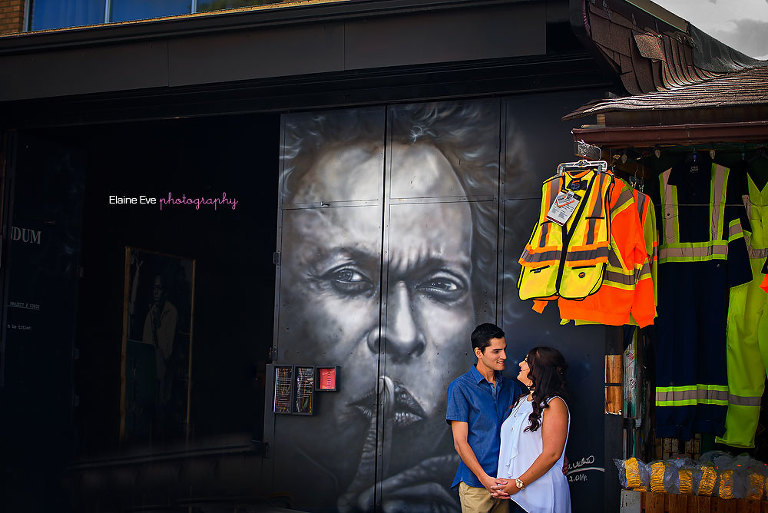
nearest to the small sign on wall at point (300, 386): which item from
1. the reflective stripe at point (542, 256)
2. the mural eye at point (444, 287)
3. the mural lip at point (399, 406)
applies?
the mural lip at point (399, 406)

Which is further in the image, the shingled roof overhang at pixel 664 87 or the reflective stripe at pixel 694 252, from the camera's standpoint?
the reflective stripe at pixel 694 252

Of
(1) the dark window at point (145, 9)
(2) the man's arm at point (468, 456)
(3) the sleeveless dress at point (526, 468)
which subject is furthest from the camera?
(1) the dark window at point (145, 9)

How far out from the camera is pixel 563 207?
6.59 m

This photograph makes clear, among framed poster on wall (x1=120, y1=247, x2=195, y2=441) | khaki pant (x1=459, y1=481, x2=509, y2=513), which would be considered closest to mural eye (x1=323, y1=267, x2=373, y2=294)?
khaki pant (x1=459, y1=481, x2=509, y2=513)

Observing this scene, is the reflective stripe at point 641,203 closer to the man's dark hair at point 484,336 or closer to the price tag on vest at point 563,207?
the price tag on vest at point 563,207

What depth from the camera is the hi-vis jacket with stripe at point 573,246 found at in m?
6.37

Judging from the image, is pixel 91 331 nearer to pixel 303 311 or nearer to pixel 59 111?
pixel 59 111

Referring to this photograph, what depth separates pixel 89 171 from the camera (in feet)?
39.7

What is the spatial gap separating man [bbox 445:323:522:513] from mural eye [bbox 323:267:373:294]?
1.84 meters

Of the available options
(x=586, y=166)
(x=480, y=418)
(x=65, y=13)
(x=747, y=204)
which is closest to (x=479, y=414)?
(x=480, y=418)

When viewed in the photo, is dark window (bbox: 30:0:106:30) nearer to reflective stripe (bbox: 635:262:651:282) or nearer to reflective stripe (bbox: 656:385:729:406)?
reflective stripe (bbox: 635:262:651:282)

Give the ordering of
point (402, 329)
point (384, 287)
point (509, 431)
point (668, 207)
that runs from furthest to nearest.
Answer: point (384, 287) < point (402, 329) < point (668, 207) < point (509, 431)

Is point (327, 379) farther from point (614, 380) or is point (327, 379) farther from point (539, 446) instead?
point (614, 380)

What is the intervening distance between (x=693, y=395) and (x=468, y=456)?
1787 millimetres
